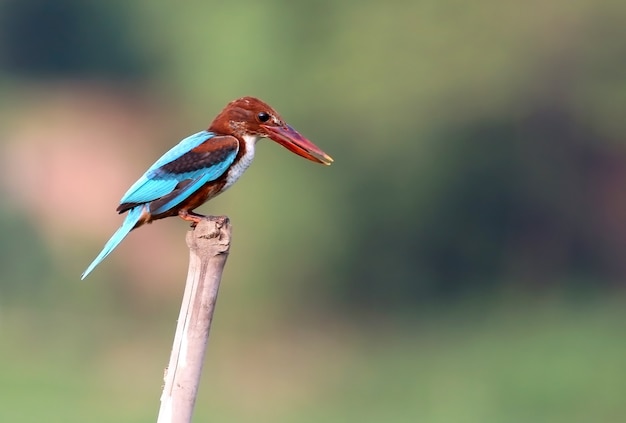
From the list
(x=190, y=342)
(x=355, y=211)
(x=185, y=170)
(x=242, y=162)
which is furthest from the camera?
(x=355, y=211)

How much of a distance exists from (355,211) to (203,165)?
28.4 feet

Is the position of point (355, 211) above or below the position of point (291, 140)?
above

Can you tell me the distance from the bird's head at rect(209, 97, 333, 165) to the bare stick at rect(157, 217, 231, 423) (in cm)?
79

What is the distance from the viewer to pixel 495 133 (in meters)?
12.7

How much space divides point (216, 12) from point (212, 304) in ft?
33.6

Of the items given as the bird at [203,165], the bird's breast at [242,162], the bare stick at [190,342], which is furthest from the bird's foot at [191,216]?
the bare stick at [190,342]

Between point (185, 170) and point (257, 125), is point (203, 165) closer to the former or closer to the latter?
point (185, 170)

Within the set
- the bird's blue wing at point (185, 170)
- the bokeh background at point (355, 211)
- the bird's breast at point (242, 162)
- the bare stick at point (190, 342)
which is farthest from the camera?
the bokeh background at point (355, 211)

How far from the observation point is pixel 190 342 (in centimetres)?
265

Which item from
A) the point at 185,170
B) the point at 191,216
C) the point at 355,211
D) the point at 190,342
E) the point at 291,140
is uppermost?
the point at 355,211

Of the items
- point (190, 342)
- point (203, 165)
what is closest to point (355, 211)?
point (203, 165)

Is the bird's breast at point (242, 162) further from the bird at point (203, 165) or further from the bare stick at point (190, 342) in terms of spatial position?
the bare stick at point (190, 342)

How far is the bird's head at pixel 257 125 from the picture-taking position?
3443 millimetres

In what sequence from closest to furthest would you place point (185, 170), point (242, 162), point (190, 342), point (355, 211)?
point (190, 342)
point (185, 170)
point (242, 162)
point (355, 211)
